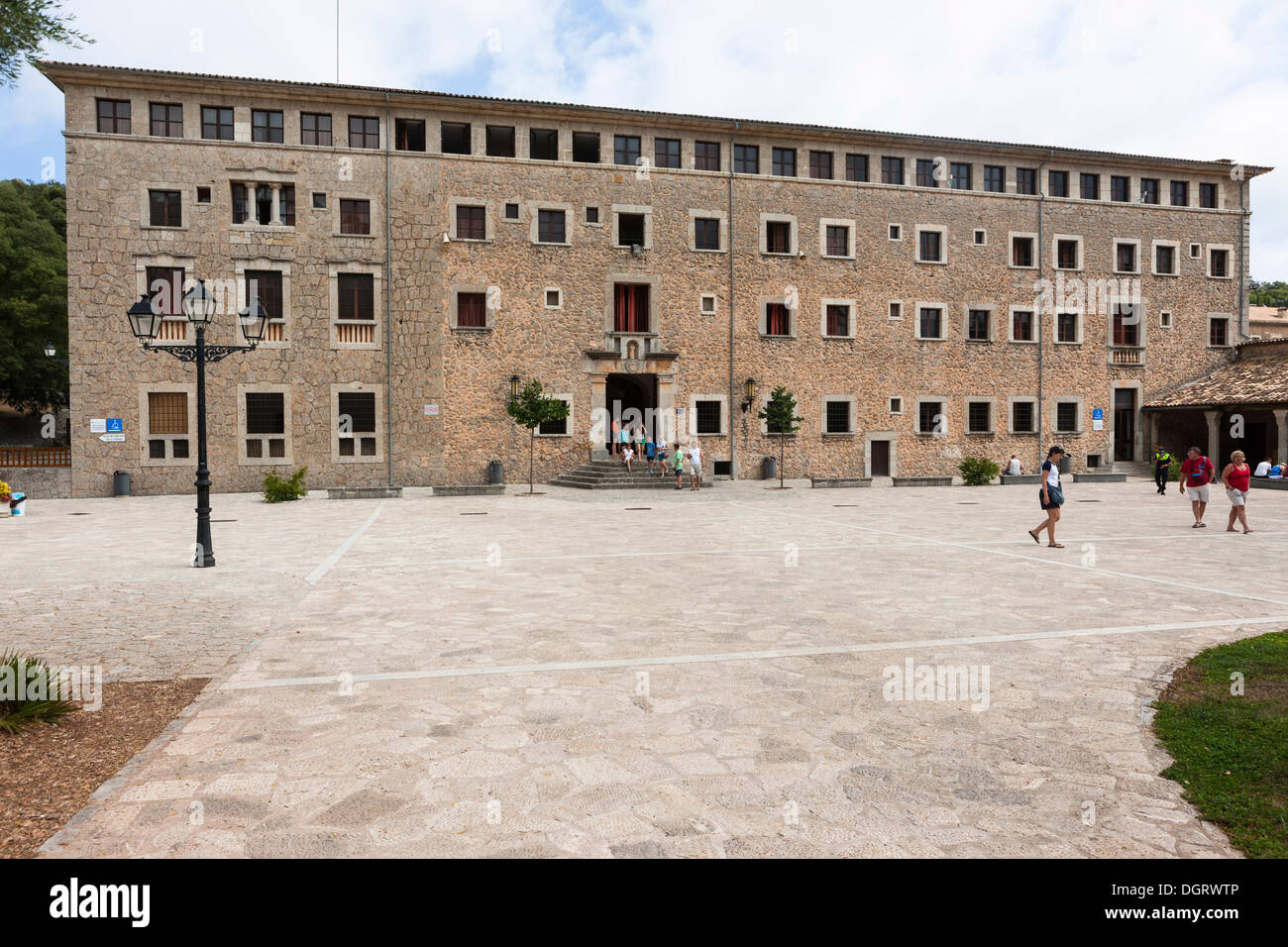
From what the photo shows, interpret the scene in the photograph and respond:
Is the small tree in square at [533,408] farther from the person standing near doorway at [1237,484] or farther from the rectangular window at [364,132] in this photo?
the person standing near doorway at [1237,484]

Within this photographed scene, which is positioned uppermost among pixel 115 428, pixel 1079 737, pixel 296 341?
pixel 296 341

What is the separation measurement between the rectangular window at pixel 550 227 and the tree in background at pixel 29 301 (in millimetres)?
26978

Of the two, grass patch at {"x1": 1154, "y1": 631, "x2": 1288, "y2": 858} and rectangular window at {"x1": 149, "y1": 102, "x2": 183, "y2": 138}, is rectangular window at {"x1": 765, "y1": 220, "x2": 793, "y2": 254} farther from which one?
grass patch at {"x1": 1154, "y1": 631, "x2": 1288, "y2": 858}

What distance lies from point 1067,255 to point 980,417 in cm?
889

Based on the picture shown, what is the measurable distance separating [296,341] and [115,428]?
676cm

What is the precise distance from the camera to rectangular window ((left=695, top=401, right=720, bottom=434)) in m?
33.3

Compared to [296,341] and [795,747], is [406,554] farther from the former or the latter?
[296,341]

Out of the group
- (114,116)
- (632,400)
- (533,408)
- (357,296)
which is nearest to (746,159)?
(632,400)

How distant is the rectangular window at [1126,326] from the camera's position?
3797 centimetres

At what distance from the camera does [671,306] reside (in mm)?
32875

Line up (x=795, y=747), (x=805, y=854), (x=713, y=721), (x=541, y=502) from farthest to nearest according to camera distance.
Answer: (x=541, y=502)
(x=713, y=721)
(x=795, y=747)
(x=805, y=854)

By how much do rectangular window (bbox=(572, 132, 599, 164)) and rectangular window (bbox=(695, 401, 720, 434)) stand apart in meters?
10.9

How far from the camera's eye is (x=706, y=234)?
109 ft
